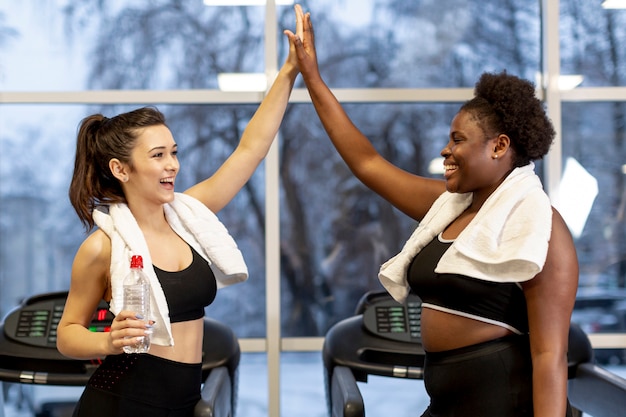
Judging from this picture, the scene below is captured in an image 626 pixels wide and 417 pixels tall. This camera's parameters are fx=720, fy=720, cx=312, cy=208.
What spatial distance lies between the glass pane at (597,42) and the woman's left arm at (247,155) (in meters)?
1.75

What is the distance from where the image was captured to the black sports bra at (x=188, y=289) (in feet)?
6.22

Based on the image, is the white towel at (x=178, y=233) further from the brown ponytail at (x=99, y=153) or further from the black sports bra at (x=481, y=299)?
the black sports bra at (x=481, y=299)

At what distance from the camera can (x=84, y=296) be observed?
1.87 m

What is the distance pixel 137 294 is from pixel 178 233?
294 mm

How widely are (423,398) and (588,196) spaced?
4.04ft

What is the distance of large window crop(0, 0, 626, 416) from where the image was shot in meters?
3.37

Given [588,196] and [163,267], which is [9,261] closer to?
[163,267]

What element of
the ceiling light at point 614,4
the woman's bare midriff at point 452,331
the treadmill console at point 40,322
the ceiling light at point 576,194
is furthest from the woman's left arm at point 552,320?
the ceiling light at point 614,4

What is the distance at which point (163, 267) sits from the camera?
1939 millimetres

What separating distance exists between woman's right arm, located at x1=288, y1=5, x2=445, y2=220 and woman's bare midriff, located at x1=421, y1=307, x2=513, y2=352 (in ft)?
1.32

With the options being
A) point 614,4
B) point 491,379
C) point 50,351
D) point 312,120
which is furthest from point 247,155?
point 614,4

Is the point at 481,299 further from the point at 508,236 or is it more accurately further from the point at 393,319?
the point at 393,319

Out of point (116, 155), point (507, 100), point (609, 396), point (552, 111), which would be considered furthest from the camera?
point (552, 111)

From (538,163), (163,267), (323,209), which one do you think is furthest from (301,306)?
Result: (163,267)
